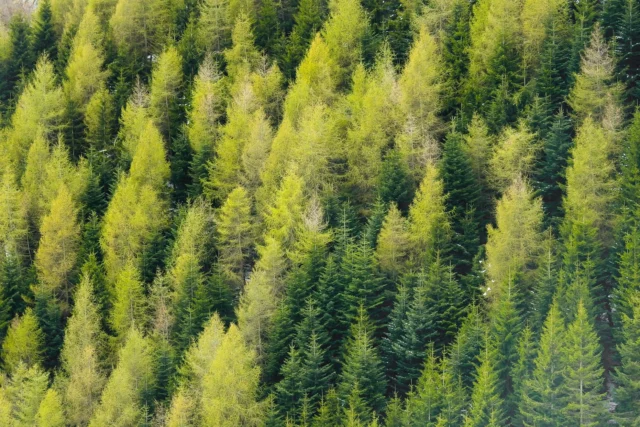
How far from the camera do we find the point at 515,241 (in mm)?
60938

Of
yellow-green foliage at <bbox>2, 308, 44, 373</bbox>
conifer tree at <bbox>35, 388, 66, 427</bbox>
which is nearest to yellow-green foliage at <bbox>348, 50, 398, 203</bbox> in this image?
yellow-green foliage at <bbox>2, 308, 44, 373</bbox>

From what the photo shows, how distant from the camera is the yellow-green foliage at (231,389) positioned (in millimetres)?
59562

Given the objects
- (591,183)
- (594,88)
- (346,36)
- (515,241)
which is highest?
(346,36)

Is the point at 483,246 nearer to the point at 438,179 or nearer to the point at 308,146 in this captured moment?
the point at 438,179

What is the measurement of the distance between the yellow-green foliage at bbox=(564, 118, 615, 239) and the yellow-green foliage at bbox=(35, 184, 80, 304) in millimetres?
36500

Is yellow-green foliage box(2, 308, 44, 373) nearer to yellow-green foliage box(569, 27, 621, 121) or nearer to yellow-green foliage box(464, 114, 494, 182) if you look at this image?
yellow-green foliage box(464, 114, 494, 182)

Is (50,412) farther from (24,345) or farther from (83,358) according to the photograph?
(24,345)

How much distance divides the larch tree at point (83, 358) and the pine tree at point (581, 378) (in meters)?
30.4

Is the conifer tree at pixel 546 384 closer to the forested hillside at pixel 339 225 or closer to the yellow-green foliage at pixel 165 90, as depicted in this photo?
the forested hillside at pixel 339 225

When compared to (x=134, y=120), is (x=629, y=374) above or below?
below

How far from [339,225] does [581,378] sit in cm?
2204

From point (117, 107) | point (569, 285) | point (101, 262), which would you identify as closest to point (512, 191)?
point (569, 285)

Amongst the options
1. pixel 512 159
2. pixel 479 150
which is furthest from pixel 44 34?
pixel 512 159

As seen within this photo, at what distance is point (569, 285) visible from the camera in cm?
5556
